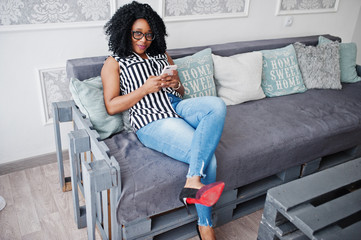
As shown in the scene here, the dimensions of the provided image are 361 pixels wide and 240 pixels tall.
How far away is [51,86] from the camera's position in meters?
2.04

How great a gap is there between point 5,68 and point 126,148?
91 cm

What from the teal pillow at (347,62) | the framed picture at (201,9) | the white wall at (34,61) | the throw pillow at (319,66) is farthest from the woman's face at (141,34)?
the teal pillow at (347,62)

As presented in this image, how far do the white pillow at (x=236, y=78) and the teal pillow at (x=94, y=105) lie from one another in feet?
2.74

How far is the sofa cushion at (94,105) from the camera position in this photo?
5.45 ft

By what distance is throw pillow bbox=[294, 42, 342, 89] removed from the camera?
2.53 metres

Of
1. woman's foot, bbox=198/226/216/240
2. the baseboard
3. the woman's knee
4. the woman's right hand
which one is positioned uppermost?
the woman's right hand

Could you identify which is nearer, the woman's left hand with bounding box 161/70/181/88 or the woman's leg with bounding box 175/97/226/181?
the woman's leg with bounding box 175/97/226/181

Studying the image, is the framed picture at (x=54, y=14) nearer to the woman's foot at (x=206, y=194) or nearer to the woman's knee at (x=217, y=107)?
the woman's knee at (x=217, y=107)

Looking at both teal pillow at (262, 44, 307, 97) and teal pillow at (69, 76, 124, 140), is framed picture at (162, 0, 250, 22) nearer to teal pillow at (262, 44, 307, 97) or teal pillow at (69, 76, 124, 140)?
teal pillow at (262, 44, 307, 97)

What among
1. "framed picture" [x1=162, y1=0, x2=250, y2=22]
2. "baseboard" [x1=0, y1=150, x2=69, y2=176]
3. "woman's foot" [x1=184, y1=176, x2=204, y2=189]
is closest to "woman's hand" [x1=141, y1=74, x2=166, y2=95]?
"woman's foot" [x1=184, y1=176, x2=204, y2=189]

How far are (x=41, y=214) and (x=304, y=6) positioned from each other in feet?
8.88

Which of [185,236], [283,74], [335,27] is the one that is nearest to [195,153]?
[185,236]

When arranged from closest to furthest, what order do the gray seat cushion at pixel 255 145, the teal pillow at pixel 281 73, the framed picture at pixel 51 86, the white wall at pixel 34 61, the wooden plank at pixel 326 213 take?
1. the wooden plank at pixel 326 213
2. the gray seat cushion at pixel 255 145
3. the white wall at pixel 34 61
4. the framed picture at pixel 51 86
5. the teal pillow at pixel 281 73

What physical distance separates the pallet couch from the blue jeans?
0.21 feet
